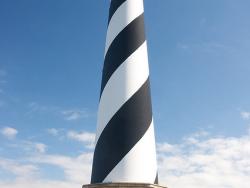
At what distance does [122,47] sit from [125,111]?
1.38 metres

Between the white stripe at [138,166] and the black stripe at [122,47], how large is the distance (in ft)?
4.87

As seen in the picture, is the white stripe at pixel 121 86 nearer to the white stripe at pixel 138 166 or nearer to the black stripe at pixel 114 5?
the white stripe at pixel 138 166

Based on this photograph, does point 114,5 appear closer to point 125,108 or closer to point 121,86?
point 121,86

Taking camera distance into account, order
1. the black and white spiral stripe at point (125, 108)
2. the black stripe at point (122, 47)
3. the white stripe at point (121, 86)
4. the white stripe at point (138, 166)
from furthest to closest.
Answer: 1. the black stripe at point (122, 47)
2. the white stripe at point (121, 86)
3. the black and white spiral stripe at point (125, 108)
4. the white stripe at point (138, 166)

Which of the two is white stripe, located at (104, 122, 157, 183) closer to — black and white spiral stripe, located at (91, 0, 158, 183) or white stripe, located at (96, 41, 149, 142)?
black and white spiral stripe, located at (91, 0, 158, 183)

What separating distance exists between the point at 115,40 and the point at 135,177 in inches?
112

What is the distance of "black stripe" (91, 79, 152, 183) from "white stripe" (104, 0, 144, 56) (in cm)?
142

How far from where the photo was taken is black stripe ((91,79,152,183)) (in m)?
6.39

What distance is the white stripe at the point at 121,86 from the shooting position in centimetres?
675

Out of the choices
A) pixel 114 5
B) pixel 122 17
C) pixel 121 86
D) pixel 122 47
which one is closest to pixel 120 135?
pixel 121 86

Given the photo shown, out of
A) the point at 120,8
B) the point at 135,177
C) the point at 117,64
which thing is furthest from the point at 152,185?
the point at 120,8

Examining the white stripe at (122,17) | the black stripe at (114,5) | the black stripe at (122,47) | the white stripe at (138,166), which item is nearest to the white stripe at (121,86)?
the black stripe at (122,47)

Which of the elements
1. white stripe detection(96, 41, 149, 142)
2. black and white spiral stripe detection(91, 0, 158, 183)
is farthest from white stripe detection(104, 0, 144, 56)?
white stripe detection(96, 41, 149, 142)

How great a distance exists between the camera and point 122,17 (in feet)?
24.3
